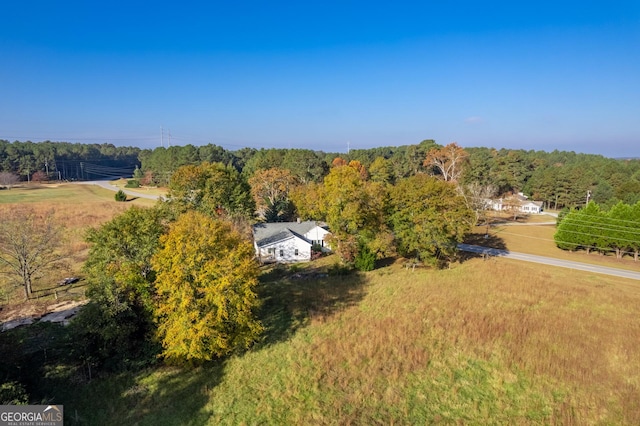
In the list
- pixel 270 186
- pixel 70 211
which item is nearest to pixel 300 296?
pixel 270 186

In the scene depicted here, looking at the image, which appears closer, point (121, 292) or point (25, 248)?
point (121, 292)

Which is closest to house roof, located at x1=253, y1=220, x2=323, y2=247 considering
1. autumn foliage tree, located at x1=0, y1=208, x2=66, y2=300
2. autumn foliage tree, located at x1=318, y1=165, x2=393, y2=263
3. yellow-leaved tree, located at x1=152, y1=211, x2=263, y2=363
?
autumn foliage tree, located at x1=318, y1=165, x2=393, y2=263

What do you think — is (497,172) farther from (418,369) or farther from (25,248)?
(25,248)

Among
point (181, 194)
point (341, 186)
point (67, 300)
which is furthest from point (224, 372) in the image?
point (181, 194)

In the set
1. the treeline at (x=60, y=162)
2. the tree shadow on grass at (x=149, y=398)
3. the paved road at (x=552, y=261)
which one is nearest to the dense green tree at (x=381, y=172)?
the paved road at (x=552, y=261)

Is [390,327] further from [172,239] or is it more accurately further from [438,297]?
[172,239]

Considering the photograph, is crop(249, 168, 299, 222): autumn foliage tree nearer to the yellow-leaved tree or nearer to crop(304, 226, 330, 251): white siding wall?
crop(304, 226, 330, 251): white siding wall

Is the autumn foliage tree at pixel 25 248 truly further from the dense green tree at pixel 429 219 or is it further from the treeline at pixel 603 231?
the treeline at pixel 603 231
